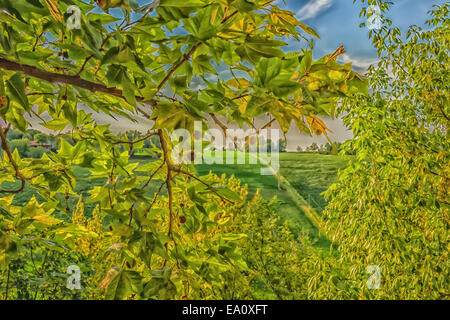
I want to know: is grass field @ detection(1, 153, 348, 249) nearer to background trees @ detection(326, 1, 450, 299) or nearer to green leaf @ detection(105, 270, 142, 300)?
background trees @ detection(326, 1, 450, 299)

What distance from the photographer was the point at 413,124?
132cm

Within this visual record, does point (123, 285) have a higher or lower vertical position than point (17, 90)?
lower

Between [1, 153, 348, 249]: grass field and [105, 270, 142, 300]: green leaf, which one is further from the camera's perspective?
[1, 153, 348, 249]: grass field

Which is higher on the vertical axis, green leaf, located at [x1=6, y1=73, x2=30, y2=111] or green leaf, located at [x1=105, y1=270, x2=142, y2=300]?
green leaf, located at [x1=6, y1=73, x2=30, y2=111]

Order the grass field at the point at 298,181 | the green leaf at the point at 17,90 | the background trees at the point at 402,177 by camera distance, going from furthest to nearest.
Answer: the grass field at the point at 298,181 → the background trees at the point at 402,177 → the green leaf at the point at 17,90

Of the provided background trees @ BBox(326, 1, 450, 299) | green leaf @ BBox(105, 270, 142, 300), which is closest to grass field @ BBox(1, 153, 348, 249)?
background trees @ BBox(326, 1, 450, 299)

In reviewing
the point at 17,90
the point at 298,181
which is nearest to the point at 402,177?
the point at 298,181

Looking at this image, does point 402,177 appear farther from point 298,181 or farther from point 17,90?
point 17,90

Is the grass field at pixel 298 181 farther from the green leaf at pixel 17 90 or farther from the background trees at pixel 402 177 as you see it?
the green leaf at pixel 17 90

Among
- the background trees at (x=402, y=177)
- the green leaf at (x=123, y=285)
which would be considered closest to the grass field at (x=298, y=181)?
the background trees at (x=402, y=177)

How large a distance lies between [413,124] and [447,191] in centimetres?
31

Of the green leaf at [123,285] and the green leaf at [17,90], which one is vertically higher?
the green leaf at [17,90]

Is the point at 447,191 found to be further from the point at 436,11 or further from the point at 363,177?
the point at 436,11
